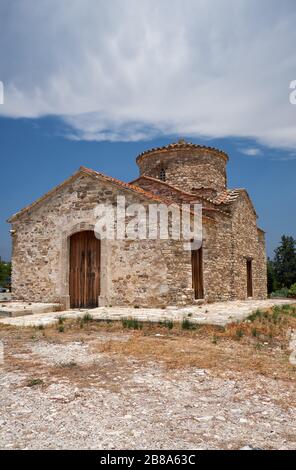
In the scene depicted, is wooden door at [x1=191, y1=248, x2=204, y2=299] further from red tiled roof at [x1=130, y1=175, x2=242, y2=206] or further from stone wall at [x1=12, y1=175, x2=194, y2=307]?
red tiled roof at [x1=130, y1=175, x2=242, y2=206]

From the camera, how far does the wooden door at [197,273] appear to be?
13.5 meters

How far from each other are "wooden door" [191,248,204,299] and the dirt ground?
6.06 m

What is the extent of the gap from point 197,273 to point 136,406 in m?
10.0

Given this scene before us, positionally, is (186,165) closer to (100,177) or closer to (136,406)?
(100,177)

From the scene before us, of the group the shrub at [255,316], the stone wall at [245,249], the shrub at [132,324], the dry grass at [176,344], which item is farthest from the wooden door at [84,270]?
the stone wall at [245,249]

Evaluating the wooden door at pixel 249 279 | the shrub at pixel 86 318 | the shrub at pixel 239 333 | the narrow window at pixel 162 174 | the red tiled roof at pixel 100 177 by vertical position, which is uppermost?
the narrow window at pixel 162 174

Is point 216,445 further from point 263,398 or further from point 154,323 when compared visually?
point 154,323

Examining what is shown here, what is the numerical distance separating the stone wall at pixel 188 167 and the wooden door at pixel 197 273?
4759 millimetres

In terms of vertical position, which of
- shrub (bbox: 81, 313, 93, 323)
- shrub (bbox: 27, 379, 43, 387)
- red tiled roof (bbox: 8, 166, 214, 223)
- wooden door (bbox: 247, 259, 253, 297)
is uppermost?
red tiled roof (bbox: 8, 166, 214, 223)

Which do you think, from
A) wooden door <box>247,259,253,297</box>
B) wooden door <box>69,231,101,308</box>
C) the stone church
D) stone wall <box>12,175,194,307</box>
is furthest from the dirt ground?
wooden door <box>247,259,253,297</box>

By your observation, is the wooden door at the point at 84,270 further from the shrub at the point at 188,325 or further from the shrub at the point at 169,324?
the shrub at the point at 188,325

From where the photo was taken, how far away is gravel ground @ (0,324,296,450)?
10.0 feet

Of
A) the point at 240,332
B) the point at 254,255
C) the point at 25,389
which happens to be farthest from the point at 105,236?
the point at 254,255
